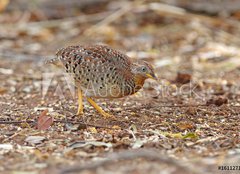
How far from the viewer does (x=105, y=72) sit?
5.37 meters

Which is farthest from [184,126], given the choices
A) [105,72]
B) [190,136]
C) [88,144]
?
[88,144]

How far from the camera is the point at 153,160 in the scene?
12.8 feet

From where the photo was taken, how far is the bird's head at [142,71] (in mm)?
5359

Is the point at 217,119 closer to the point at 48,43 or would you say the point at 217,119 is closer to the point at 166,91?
the point at 166,91

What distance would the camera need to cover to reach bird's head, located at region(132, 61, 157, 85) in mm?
5359

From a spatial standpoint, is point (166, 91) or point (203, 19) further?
point (203, 19)

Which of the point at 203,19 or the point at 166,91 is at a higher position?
the point at 203,19

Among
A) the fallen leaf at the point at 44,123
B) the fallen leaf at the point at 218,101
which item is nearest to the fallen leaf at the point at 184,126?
the fallen leaf at the point at 218,101

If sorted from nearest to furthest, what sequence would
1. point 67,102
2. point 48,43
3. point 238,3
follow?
point 67,102, point 48,43, point 238,3

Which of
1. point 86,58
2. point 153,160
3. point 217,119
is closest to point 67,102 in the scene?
point 86,58

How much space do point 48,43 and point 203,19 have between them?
3123mm

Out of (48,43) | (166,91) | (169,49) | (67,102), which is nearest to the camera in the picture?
(67,102)

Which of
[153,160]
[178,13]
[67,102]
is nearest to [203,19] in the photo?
[178,13]

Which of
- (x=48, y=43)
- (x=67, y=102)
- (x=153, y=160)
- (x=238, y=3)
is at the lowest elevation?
(x=153, y=160)
